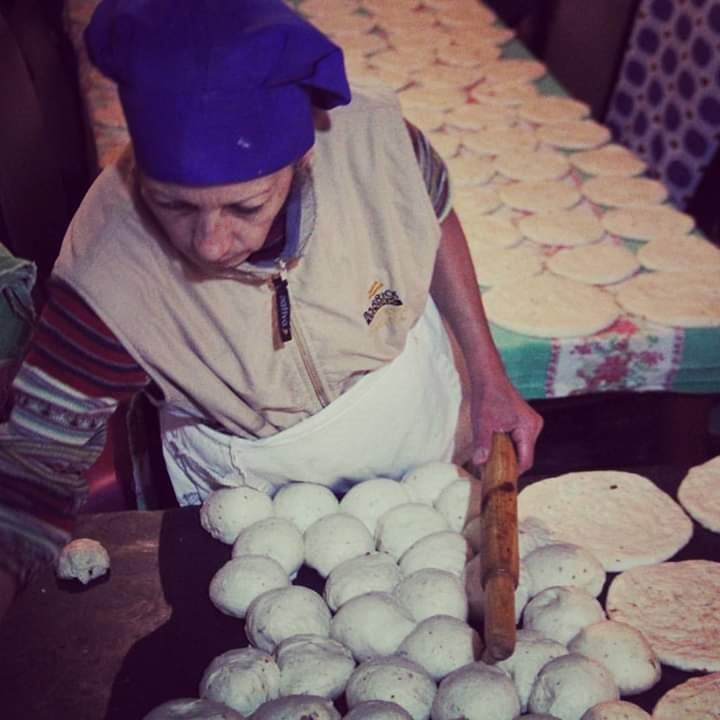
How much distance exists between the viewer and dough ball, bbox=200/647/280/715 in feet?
4.59

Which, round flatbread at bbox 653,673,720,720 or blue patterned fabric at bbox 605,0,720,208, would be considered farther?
blue patterned fabric at bbox 605,0,720,208

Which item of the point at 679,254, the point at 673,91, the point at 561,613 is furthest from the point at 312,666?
the point at 673,91

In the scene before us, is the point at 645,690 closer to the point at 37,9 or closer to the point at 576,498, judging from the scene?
the point at 576,498

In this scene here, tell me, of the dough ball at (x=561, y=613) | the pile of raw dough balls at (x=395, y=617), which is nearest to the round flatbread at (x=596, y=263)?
the pile of raw dough balls at (x=395, y=617)

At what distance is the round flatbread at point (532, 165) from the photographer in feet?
11.0

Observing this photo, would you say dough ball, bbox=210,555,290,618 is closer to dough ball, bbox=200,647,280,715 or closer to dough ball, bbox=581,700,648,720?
dough ball, bbox=200,647,280,715

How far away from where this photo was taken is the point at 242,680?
141 centimetres

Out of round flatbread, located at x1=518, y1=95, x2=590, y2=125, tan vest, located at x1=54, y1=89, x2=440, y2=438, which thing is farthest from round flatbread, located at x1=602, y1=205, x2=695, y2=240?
tan vest, located at x1=54, y1=89, x2=440, y2=438

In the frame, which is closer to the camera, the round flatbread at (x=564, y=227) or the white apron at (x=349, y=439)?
the white apron at (x=349, y=439)

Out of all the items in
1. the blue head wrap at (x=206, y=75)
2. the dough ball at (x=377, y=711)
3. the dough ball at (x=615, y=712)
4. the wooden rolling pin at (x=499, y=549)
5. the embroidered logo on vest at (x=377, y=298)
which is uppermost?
the blue head wrap at (x=206, y=75)

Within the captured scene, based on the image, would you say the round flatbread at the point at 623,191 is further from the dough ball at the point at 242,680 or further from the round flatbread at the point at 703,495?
the dough ball at the point at 242,680

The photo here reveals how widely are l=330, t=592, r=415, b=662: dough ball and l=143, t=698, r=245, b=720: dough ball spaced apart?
224 mm

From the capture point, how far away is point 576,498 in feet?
6.17

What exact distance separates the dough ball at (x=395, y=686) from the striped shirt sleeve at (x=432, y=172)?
1.00 metres
